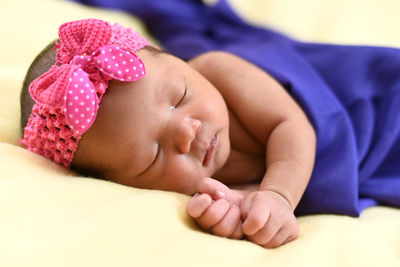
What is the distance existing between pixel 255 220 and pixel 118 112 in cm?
33

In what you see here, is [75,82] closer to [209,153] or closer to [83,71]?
[83,71]

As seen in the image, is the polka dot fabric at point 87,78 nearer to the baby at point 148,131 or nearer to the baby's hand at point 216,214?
the baby at point 148,131

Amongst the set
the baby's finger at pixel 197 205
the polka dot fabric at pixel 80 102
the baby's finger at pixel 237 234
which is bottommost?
the baby's finger at pixel 237 234

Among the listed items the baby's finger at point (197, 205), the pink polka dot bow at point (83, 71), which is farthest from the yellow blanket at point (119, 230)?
the pink polka dot bow at point (83, 71)

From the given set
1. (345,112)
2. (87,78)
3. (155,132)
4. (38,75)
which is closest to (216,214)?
(155,132)

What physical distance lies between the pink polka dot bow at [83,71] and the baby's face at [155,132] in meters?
0.04

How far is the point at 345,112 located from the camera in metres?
1.23

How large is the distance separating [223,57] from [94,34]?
42 centimetres

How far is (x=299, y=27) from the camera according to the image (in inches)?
74.4

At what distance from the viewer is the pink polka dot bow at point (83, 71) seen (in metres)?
0.85

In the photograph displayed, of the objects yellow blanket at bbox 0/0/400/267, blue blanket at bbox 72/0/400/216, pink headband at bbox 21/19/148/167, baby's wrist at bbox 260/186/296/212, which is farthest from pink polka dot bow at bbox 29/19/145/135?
blue blanket at bbox 72/0/400/216

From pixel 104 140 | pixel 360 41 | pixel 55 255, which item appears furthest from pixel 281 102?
pixel 360 41

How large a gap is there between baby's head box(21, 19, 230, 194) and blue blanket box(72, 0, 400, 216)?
0.29 m

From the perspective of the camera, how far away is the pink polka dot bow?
85cm
